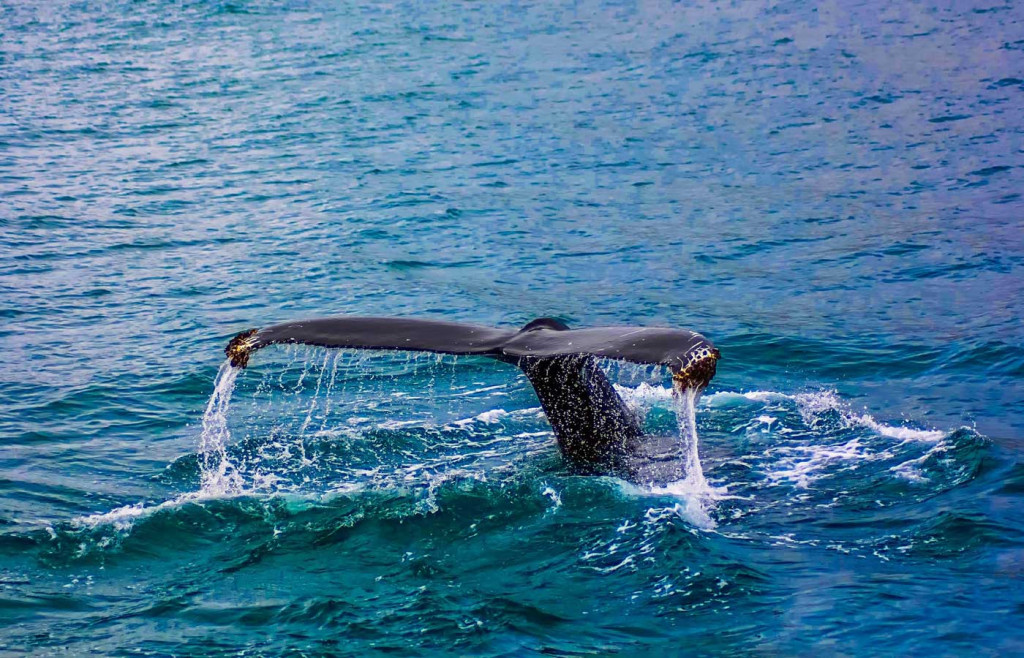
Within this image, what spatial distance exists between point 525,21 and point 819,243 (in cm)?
2111

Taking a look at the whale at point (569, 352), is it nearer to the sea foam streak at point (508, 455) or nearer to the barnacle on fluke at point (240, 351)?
the barnacle on fluke at point (240, 351)

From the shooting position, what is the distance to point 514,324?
1415 cm

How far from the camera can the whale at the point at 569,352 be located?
6.80m

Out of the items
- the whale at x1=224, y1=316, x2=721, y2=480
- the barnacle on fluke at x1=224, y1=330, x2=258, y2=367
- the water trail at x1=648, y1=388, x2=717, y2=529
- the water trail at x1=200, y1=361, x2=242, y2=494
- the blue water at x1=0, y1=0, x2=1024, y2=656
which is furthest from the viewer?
the water trail at x1=200, y1=361, x2=242, y2=494

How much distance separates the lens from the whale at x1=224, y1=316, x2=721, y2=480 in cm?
680

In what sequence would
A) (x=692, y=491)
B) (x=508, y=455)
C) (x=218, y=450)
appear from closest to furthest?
(x=692, y=491), (x=508, y=455), (x=218, y=450)

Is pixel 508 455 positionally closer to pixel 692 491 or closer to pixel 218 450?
pixel 692 491

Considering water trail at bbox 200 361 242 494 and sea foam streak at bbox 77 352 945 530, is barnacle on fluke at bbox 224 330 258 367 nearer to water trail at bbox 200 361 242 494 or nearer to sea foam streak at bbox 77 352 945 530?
sea foam streak at bbox 77 352 945 530

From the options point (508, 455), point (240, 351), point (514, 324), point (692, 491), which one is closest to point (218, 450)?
point (508, 455)

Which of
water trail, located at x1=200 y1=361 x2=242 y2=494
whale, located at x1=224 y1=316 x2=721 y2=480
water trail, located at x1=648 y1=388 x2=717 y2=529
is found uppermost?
whale, located at x1=224 y1=316 x2=721 y2=480

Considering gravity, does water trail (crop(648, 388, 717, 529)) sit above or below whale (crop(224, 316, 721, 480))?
below

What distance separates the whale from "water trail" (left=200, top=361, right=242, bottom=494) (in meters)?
0.72

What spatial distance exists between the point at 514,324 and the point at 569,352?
656 cm

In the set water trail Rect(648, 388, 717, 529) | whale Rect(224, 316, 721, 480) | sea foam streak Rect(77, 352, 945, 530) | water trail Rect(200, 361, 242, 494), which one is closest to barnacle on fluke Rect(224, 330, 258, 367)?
whale Rect(224, 316, 721, 480)
